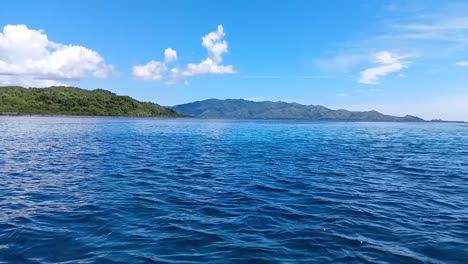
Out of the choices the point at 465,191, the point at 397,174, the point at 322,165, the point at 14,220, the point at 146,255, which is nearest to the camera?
the point at 146,255

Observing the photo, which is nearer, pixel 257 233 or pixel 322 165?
pixel 257 233

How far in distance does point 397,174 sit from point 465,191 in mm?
7491

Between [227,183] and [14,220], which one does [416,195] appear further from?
[14,220]

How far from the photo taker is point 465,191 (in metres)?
25.4

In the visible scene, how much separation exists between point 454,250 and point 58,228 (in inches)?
605

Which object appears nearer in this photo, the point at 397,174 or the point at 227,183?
the point at 227,183

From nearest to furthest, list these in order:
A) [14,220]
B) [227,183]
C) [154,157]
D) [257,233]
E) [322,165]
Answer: [257,233] → [14,220] → [227,183] → [322,165] → [154,157]

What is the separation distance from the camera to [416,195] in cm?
2389

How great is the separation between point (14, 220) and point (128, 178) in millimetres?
11810

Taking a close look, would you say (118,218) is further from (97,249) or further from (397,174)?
(397,174)

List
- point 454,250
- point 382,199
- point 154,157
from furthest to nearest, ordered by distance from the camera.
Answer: point 154,157, point 382,199, point 454,250

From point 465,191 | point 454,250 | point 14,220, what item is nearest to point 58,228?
point 14,220

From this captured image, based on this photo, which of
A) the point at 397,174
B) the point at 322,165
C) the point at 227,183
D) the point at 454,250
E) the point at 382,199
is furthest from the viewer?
the point at 322,165

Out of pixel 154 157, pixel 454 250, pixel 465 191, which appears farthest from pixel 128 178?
pixel 465 191
